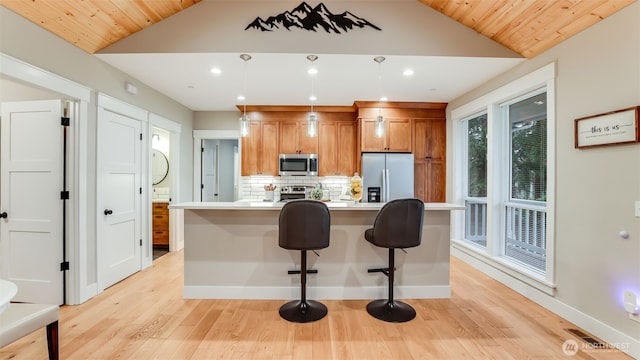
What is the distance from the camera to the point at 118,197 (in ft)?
11.2

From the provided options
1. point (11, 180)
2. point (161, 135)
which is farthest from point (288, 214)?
point (161, 135)

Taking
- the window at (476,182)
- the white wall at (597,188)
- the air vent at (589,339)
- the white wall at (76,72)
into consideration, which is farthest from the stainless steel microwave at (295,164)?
the air vent at (589,339)

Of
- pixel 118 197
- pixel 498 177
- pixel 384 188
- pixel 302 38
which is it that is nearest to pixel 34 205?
pixel 118 197

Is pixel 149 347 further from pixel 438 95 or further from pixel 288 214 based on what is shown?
pixel 438 95

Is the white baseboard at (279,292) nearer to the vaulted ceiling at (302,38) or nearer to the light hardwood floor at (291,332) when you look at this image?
the light hardwood floor at (291,332)

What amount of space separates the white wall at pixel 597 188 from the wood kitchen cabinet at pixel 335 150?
3.11 m

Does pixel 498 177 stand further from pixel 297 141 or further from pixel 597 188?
pixel 297 141

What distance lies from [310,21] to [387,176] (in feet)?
8.96

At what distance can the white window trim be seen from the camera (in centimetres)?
272

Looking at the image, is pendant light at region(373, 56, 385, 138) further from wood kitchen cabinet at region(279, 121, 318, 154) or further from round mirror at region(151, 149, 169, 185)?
round mirror at region(151, 149, 169, 185)

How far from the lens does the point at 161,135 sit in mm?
5328

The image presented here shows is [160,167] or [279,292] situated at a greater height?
[160,167]

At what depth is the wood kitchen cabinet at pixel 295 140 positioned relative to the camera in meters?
5.27

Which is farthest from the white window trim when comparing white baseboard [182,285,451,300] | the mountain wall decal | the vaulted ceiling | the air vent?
the mountain wall decal
